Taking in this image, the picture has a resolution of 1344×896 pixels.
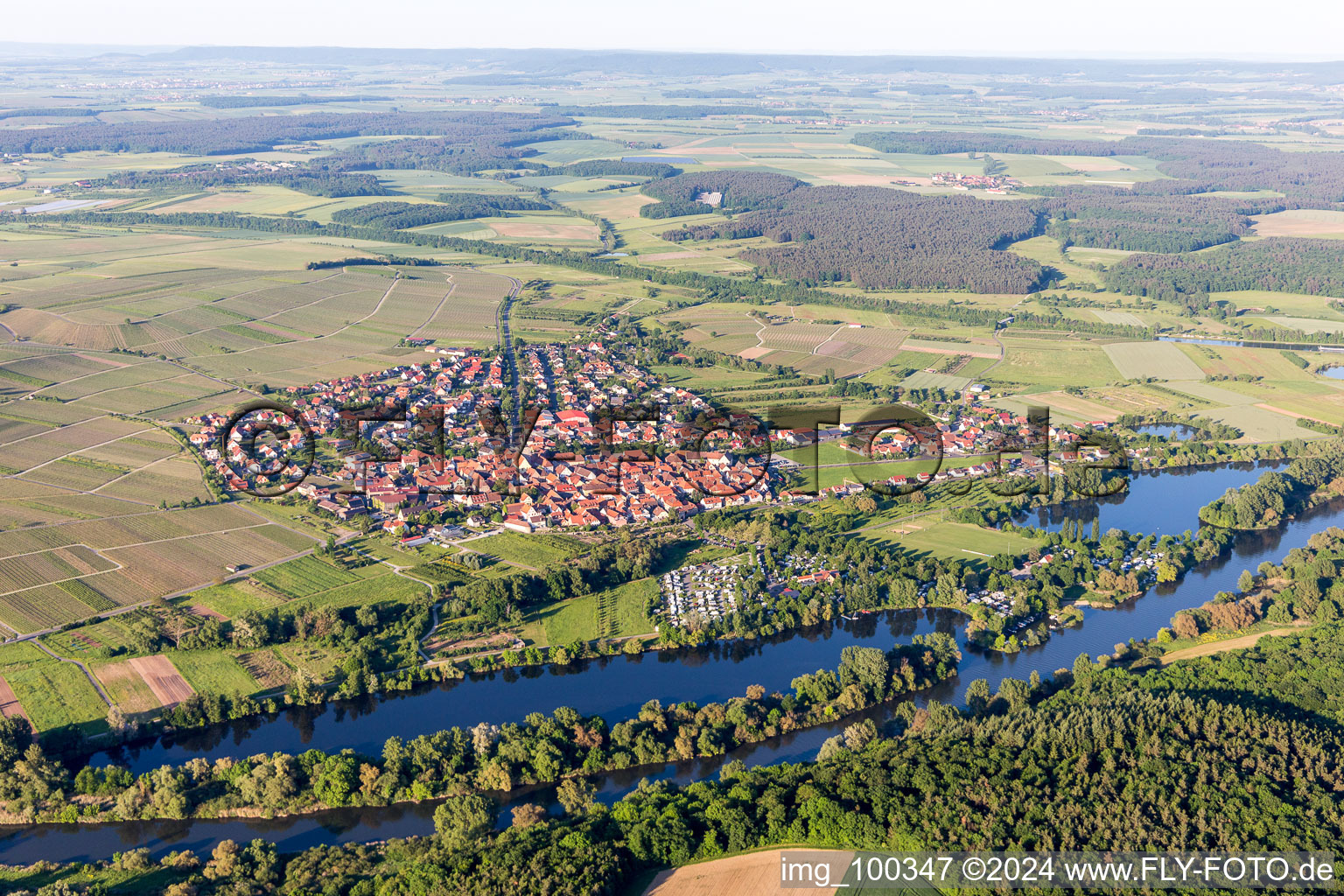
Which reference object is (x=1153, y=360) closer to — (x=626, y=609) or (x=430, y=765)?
(x=626, y=609)

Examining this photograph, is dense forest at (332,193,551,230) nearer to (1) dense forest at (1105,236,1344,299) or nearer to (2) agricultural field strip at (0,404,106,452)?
(2) agricultural field strip at (0,404,106,452)

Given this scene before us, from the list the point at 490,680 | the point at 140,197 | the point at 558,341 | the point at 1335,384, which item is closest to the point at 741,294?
the point at 558,341

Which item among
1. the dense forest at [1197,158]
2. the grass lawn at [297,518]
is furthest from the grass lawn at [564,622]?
the dense forest at [1197,158]

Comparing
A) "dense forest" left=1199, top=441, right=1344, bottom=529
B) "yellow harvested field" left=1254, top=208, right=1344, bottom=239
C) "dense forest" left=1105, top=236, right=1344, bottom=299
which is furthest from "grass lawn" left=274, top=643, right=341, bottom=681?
"yellow harvested field" left=1254, top=208, right=1344, bottom=239

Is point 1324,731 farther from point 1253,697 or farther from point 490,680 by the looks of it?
point 490,680

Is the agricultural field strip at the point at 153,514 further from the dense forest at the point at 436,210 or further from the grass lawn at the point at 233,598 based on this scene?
the dense forest at the point at 436,210

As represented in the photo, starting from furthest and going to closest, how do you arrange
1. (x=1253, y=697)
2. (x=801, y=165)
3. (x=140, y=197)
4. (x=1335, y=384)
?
(x=801, y=165)
(x=140, y=197)
(x=1335, y=384)
(x=1253, y=697)
